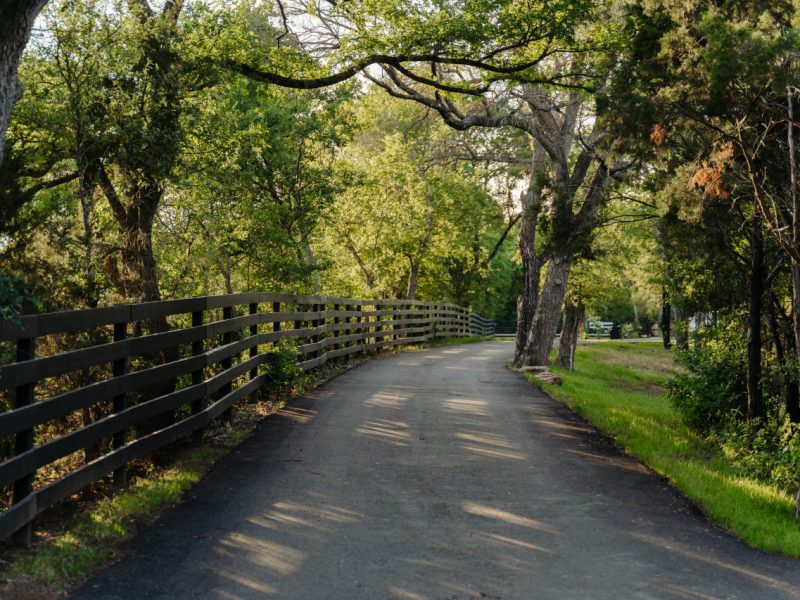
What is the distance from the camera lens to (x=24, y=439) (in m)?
4.88

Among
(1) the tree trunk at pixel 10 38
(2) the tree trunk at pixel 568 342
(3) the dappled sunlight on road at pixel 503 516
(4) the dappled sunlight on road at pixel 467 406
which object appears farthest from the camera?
(2) the tree trunk at pixel 568 342

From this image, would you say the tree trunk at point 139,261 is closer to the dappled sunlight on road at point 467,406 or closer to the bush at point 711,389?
the dappled sunlight on road at point 467,406

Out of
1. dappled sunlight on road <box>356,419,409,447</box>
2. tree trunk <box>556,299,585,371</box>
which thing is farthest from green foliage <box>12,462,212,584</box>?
tree trunk <box>556,299,585,371</box>

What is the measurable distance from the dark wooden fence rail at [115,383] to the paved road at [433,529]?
0.65 meters

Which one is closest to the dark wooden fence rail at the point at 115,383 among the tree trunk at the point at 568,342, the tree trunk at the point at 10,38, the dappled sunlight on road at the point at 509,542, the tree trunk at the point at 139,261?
the tree trunk at the point at 139,261

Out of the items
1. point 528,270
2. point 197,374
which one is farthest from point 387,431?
point 528,270

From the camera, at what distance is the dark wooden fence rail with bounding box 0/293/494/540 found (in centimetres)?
486

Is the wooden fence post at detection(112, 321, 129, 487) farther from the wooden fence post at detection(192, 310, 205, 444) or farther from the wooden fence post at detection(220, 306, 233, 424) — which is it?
the wooden fence post at detection(220, 306, 233, 424)

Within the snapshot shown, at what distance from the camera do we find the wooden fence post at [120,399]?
20.5 feet

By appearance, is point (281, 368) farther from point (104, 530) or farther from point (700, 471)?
point (104, 530)

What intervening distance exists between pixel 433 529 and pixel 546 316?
589 inches

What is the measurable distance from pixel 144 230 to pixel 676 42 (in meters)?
7.24

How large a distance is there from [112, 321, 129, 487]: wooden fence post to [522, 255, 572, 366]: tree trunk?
14.4 metres

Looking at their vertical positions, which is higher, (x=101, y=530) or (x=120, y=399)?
(x=120, y=399)
